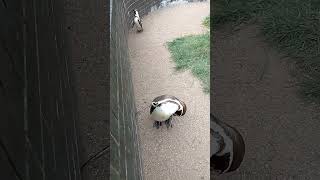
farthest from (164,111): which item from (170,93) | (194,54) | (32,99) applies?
(32,99)

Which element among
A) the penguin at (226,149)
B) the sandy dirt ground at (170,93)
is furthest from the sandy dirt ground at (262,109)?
the sandy dirt ground at (170,93)

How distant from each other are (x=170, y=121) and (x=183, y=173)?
65cm

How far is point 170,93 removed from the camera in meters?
4.39

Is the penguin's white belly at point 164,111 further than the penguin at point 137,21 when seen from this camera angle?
No

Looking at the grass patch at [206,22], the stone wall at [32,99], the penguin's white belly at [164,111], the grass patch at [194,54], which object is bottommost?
the penguin's white belly at [164,111]

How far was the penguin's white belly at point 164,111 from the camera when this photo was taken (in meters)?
3.83

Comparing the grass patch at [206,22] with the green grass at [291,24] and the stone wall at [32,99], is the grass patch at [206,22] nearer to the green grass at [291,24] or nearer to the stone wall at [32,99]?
the green grass at [291,24]

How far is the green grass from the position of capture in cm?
419

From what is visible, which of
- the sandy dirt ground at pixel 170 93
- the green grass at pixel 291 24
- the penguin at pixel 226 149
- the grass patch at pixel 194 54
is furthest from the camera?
the grass patch at pixel 194 54

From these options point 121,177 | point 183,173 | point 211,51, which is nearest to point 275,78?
point 211,51

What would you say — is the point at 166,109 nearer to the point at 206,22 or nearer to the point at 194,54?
the point at 194,54

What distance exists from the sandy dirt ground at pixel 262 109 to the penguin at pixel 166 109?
0.30m

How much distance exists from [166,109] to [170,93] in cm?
54

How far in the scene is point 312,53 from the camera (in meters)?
4.37
